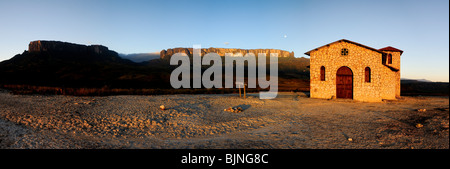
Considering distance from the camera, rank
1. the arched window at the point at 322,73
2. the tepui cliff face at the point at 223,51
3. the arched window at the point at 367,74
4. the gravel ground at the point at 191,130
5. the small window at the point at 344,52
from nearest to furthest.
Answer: the gravel ground at the point at 191,130
the arched window at the point at 367,74
the small window at the point at 344,52
the arched window at the point at 322,73
the tepui cliff face at the point at 223,51

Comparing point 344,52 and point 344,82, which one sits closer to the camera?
point 344,52

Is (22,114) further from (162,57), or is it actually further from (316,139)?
(162,57)

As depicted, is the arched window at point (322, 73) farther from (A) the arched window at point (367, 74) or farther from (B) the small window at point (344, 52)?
(A) the arched window at point (367, 74)

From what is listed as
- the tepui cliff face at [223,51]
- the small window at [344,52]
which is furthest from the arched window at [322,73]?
the tepui cliff face at [223,51]

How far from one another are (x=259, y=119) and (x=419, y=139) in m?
6.37

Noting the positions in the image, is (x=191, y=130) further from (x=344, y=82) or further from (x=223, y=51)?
(x=223, y=51)

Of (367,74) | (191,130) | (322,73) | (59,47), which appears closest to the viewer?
(191,130)

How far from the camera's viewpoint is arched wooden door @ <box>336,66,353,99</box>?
67.8ft

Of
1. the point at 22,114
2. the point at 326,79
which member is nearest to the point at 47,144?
the point at 22,114

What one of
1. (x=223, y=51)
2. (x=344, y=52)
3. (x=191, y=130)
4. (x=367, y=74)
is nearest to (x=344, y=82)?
(x=367, y=74)

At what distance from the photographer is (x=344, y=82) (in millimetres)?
20812

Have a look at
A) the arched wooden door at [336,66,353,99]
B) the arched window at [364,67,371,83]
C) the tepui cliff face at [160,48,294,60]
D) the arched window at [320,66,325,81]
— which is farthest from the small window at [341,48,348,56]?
the tepui cliff face at [160,48,294,60]

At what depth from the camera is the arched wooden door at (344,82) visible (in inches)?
814
